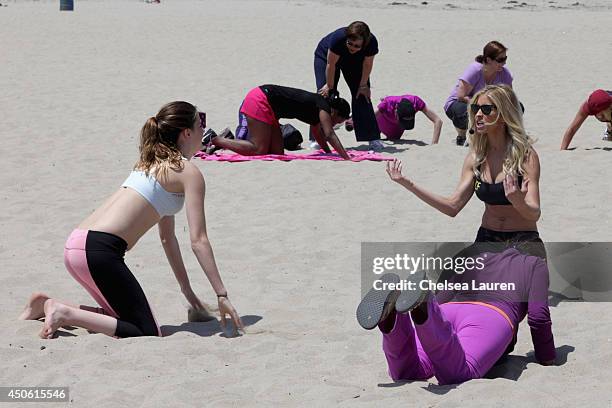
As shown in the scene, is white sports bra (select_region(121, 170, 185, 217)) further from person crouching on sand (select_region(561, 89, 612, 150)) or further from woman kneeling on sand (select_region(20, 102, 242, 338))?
person crouching on sand (select_region(561, 89, 612, 150))

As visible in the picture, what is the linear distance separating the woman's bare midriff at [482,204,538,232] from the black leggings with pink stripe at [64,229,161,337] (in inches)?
65.9

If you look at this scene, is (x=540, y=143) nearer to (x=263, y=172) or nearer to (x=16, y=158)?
(x=263, y=172)

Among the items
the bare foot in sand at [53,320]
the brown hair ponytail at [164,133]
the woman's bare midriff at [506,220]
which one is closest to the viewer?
the bare foot in sand at [53,320]

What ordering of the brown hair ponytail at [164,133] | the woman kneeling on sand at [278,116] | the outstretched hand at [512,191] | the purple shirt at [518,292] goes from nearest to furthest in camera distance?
the purple shirt at [518,292], the outstretched hand at [512,191], the brown hair ponytail at [164,133], the woman kneeling on sand at [278,116]

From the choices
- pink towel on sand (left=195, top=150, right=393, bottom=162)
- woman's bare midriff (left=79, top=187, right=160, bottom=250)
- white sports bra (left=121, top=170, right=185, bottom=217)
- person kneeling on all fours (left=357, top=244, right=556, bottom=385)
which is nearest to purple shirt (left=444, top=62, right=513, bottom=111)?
pink towel on sand (left=195, top=150, right=393, bottom=162)

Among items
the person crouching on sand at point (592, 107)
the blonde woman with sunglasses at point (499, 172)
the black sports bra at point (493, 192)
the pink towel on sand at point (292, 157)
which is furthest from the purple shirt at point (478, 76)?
the black sports bra at point (493, 192)

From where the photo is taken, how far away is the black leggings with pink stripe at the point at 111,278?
15.0ft

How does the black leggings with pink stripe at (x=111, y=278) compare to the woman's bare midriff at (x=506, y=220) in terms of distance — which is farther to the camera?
the woman's bare midriff at (x=506, y=220)

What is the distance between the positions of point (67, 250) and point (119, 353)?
24.0 inches

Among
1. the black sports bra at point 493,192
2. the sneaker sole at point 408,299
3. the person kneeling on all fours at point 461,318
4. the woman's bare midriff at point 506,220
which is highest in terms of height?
the black sports bra at point 493,192

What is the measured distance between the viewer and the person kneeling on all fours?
3.80 metres

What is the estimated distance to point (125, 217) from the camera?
4.69 m

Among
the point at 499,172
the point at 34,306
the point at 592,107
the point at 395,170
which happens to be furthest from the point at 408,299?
the point at 592,107

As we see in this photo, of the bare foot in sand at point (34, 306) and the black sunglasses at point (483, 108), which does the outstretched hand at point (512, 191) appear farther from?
the bare foot in sand at point (34, 306)
